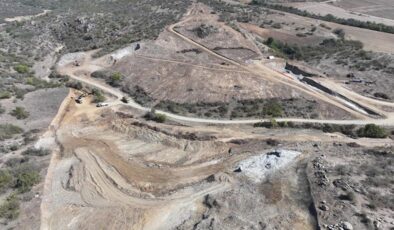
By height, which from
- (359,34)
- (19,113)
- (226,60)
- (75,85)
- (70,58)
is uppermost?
(359,34)

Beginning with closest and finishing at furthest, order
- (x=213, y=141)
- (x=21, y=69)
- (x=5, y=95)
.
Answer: (x=213, y=141)
(x=5, y=95)
(x=21, y=69)

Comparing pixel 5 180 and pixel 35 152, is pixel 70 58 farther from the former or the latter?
pixel 5 180

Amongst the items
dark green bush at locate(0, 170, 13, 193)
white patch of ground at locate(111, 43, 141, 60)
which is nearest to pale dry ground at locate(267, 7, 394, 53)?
white patch of ground at locate(111, 43, 141, 60)

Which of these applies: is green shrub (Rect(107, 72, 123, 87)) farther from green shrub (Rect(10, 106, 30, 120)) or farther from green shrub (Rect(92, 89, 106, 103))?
green shrub (Rect(10, 106, 30, 120))

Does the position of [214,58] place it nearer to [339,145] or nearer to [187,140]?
[187,140]

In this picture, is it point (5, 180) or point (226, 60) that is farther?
point (226, 60)

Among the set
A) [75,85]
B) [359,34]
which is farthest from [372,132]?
[359,34]

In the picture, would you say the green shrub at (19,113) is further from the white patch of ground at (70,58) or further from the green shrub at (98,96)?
the white patch of ground at (70,58)

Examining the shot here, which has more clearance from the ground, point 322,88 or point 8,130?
point 322,88
